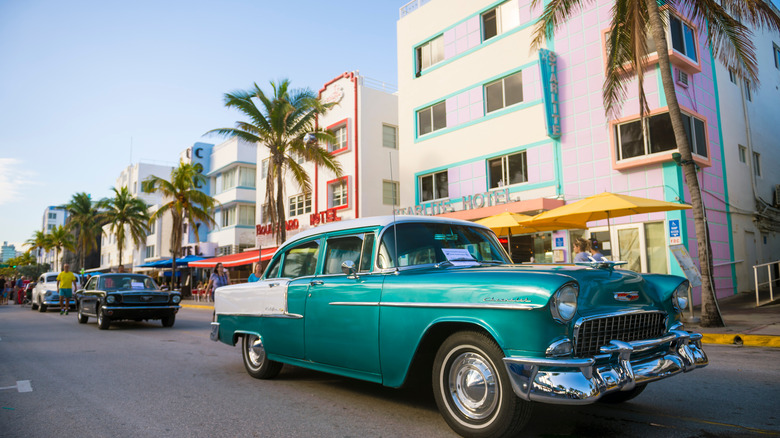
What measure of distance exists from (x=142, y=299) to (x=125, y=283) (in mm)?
1112

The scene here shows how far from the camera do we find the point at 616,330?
11.4ft

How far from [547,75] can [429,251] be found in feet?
45.3

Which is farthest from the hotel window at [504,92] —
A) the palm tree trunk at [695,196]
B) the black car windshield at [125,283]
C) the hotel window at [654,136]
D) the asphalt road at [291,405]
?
the black car windshield at [125,283]

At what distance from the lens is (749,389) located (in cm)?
504

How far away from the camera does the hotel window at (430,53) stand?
858 inches

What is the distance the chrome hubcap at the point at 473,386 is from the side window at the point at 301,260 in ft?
6.87

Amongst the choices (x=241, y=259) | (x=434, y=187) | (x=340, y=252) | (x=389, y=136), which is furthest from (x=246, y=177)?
(x=340, y=252)

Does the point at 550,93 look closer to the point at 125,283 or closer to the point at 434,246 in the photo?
the point at 434,246

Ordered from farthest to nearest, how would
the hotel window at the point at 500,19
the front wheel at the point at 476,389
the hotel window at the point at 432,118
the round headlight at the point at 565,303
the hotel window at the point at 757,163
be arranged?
the hotel window at the point at 432,118
the hotel window at the point at 757,163
the hotel window at the point at 500,19
the front wheel at the point at 476,389
the round headlight at the point at 565,303

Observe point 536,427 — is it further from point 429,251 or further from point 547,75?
point 547,75

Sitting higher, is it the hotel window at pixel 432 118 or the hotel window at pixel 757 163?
the hotel window at pixel 432 118

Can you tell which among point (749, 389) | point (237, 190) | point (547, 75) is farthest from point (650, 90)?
point (237, 190)

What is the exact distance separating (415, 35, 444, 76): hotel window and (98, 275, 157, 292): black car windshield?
14414mm

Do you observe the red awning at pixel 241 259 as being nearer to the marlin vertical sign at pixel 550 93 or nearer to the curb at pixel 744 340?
the marlin vertical sign at pixel 550 93
